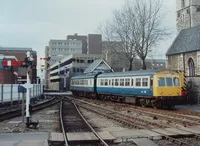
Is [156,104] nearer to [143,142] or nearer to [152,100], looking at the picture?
[152,100]

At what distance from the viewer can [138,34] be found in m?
44.2

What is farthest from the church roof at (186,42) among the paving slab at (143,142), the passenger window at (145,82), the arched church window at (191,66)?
the paving slab at (143,142)

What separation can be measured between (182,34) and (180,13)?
33.6 m

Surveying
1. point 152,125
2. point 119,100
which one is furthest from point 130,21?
point 152,125

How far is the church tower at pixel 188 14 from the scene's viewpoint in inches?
3051

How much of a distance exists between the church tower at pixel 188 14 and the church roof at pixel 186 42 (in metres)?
28.9

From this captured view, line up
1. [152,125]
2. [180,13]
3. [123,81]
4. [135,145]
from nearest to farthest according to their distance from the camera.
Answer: [135,145] → [152,125] → [123,81] → [180,13]

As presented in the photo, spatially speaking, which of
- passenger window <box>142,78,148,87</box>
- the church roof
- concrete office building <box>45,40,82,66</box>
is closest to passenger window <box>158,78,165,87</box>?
passenger window <box>142,78,148,87</box>

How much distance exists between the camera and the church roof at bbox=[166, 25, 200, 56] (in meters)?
42.5

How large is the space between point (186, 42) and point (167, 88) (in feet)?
77.8

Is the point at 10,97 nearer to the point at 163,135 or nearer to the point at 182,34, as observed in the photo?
the point at 163,135

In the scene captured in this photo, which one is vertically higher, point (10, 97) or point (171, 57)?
point (171, 57)

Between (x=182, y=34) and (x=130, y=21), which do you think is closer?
(x=130, y=21)

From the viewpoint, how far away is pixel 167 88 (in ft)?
78.4
